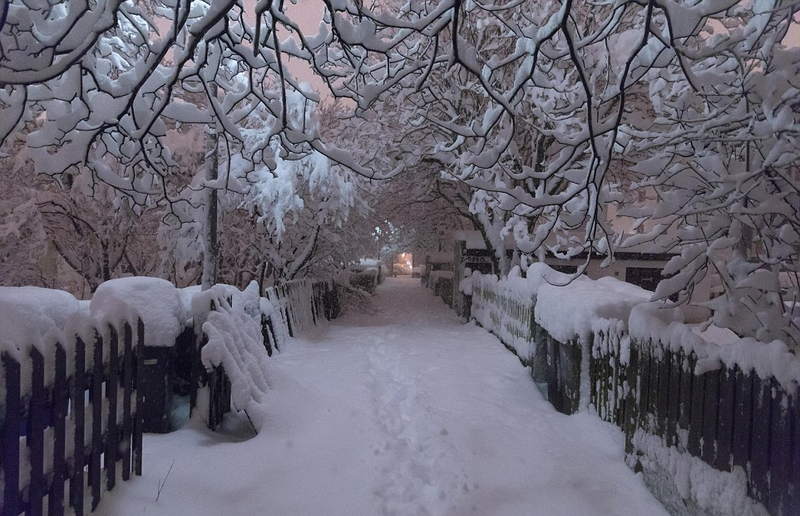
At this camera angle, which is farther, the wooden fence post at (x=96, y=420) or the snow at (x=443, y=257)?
the snow at (x=443, y=257)

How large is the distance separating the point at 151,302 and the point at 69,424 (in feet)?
6.67

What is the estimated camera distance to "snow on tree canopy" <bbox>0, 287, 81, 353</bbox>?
2343 millimetres

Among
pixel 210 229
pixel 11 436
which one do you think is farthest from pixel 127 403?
pixel 210 229

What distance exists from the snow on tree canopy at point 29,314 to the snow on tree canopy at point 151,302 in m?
0.30

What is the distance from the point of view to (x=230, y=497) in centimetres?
341

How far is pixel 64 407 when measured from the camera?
8.55ft

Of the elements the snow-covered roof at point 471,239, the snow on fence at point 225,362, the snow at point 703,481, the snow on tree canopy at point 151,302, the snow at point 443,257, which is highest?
the snow-covered roof at point 471,239

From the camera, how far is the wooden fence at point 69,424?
225 centimetres

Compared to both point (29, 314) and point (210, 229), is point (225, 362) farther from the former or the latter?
point (210, 229)

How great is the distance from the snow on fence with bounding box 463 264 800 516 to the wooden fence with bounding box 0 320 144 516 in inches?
126

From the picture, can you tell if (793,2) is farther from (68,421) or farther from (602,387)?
(68,421)

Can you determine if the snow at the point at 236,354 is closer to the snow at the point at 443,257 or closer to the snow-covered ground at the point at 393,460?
the snow-covered ground at the point at 393,460

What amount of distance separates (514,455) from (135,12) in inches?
230

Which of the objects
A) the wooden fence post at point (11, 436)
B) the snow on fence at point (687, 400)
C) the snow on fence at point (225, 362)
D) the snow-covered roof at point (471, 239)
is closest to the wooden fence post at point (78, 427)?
the wooden fence post at point (11, 436)
